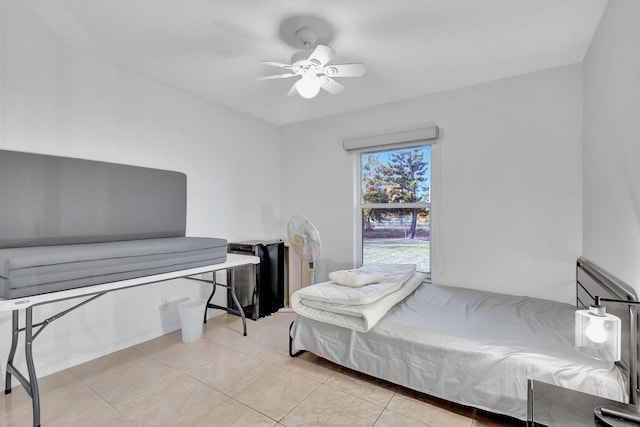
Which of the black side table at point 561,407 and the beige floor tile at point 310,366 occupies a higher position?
the black side table at point 561,407

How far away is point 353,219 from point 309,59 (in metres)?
1.95

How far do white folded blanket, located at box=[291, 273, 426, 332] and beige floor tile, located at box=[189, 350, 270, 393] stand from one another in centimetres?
53

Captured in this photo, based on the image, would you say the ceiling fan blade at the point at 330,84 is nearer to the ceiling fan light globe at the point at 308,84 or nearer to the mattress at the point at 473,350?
the ceiling fan light globe at the point at 308,84

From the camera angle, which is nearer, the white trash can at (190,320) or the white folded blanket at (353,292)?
the white folded blanket at (353,292)

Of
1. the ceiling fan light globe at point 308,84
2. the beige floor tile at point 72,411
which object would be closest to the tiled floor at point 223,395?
the beige floor tile at point 72,411

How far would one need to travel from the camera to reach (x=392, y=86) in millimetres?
2721

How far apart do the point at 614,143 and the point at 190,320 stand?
322 centimetres

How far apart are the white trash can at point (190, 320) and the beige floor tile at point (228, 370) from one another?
1.40 ft

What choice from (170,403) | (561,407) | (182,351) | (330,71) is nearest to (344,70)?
(330,71)

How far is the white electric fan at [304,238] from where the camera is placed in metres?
2.82

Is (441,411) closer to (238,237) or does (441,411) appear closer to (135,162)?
(238,237)

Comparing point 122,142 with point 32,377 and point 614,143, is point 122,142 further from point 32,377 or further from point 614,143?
point 614,143

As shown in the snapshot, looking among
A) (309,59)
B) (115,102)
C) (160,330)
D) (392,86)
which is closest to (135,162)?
(115,102)

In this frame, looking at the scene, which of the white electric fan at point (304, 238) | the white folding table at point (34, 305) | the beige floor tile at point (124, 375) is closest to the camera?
the white folding table at point (34, 305)
